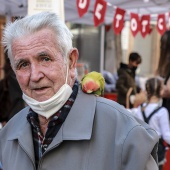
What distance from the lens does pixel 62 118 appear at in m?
1.59

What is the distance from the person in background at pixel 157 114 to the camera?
12.9 ft

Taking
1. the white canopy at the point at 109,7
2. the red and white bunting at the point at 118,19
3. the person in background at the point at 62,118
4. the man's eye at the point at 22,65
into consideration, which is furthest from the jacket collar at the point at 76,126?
the red and white bunting at the point at 118,19

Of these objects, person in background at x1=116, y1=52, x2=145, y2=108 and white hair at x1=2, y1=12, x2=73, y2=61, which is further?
person in background at x1=116, y1=52, x2=145, y2=108

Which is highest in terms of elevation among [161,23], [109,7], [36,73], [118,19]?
[36,73]

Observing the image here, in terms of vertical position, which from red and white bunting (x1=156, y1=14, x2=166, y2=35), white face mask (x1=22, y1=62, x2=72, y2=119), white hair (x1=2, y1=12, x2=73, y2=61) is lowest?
red and white bunting (x1=156, y1=14, x2=166, y2=35)

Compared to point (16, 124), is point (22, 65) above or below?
above

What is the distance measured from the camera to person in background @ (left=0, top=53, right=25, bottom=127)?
14.9 ft

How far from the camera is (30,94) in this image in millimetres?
1622

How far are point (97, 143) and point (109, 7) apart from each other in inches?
210

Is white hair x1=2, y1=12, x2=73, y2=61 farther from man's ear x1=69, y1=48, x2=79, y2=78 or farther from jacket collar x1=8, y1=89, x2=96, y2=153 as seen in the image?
jacket collar x1=8, y1=89, x2=96, y2=153

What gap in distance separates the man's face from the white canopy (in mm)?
3748

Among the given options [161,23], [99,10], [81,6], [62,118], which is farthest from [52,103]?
[161,23]

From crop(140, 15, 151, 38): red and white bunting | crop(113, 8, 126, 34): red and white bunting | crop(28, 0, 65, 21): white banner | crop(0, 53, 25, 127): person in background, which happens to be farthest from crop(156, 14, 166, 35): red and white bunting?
crop(28, 0, 65, 21): white banner

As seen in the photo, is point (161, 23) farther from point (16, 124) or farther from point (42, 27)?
point (42, 27)
